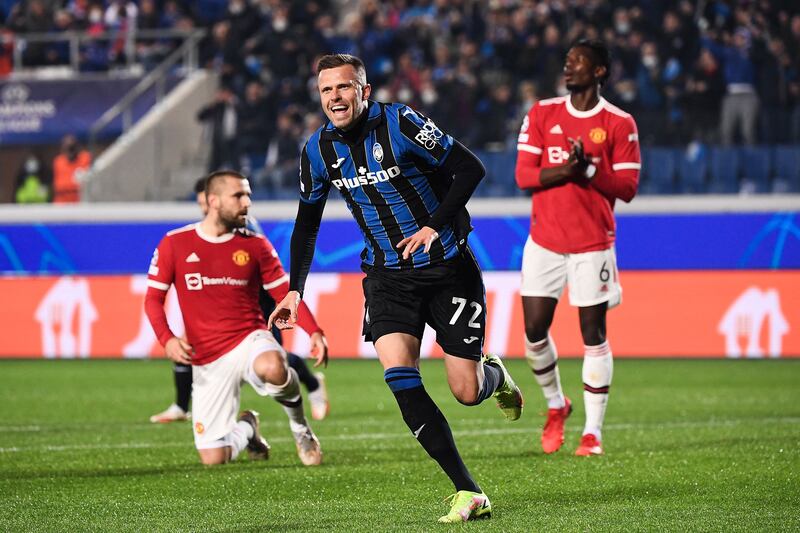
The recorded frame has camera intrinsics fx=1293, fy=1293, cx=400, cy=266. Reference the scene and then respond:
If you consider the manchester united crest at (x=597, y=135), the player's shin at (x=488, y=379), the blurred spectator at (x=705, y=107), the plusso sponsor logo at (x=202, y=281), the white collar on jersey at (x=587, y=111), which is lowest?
the player's shin at (x=488, y=379)

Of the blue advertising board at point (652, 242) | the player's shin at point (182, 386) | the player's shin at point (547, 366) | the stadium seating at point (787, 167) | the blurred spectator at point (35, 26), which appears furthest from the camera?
the blurred spectator at point (35, 26)

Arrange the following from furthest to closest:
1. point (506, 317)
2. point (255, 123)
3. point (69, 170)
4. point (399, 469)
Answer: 1. point (69, 170)
2. point (255, 123)
3. point (506, 317)
4. point (399, 469)

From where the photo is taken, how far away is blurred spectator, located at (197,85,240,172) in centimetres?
1953

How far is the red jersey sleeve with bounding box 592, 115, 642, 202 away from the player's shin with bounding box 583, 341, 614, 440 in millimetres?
940

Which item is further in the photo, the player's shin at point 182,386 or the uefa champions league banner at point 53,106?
the uefa champions league banner at point 53,106

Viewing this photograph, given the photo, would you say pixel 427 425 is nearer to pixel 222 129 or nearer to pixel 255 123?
pixel 255 123

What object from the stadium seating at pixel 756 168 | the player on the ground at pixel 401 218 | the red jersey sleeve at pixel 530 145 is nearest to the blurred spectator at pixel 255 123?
the stadium seating at pixel 756 168

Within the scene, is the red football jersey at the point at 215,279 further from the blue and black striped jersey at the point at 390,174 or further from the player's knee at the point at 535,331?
the blue and black striped jersey at the point at 390,174

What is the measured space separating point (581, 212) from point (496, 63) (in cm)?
1152

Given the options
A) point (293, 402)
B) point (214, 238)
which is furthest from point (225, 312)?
point (293, 402)

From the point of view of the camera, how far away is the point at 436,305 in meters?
5.91

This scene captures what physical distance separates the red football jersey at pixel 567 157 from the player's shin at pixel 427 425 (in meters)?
2.32

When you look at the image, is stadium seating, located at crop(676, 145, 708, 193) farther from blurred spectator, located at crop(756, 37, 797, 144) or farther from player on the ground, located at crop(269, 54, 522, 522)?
player on the ground, located at crop(269, 54, 522, 522)

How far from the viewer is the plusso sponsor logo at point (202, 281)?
7.73 metres
